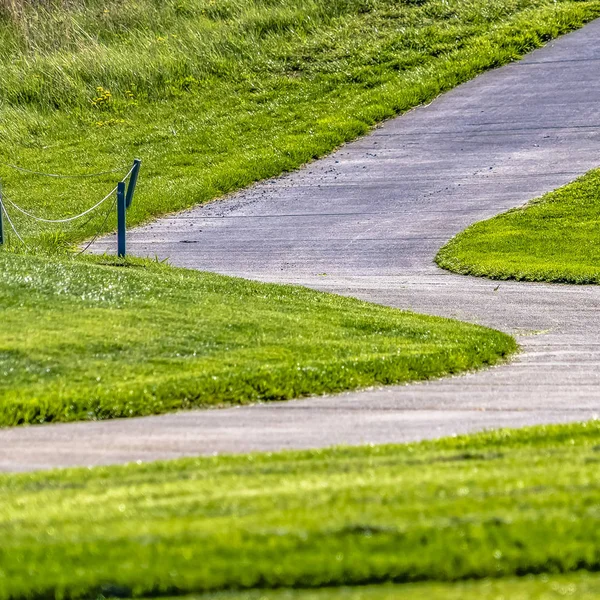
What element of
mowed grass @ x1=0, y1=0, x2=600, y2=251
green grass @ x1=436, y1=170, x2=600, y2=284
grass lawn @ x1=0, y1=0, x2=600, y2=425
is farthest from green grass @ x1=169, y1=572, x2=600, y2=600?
mowed grass @ x1=0, y1=0, x2=600, y2=251

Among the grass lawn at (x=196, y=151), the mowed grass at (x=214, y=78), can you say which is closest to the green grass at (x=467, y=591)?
the grass lawn at (x=196, y=151)

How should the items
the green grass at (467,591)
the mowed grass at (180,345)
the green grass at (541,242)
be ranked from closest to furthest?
the green grass at (467,591), the mowed grass at (180,345), the green grass at (541,242)

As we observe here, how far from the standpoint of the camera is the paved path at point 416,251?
764 cm

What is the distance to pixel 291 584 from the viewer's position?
4.35m

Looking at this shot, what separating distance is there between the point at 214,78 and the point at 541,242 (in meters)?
15.7

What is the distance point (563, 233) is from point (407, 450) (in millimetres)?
13182

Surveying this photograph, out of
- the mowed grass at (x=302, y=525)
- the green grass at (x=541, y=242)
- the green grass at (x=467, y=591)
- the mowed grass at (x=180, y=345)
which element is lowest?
the green grass at (x=541, y=242)

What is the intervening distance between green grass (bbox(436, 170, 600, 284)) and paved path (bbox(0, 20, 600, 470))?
21.6 inches

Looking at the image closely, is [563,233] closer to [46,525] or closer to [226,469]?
[226,469]

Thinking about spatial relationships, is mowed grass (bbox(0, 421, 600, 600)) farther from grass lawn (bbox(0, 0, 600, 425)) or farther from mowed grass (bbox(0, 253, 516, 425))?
grass lawn (bbox(0, 0, 600, 425))

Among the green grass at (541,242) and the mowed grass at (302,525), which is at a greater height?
the mowed grass at (302,525)

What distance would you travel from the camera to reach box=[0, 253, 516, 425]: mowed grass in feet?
28.6

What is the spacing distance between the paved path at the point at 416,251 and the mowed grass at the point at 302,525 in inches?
41.3

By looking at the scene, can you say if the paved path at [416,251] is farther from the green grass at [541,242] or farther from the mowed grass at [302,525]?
the mowed grass at [302,525]
